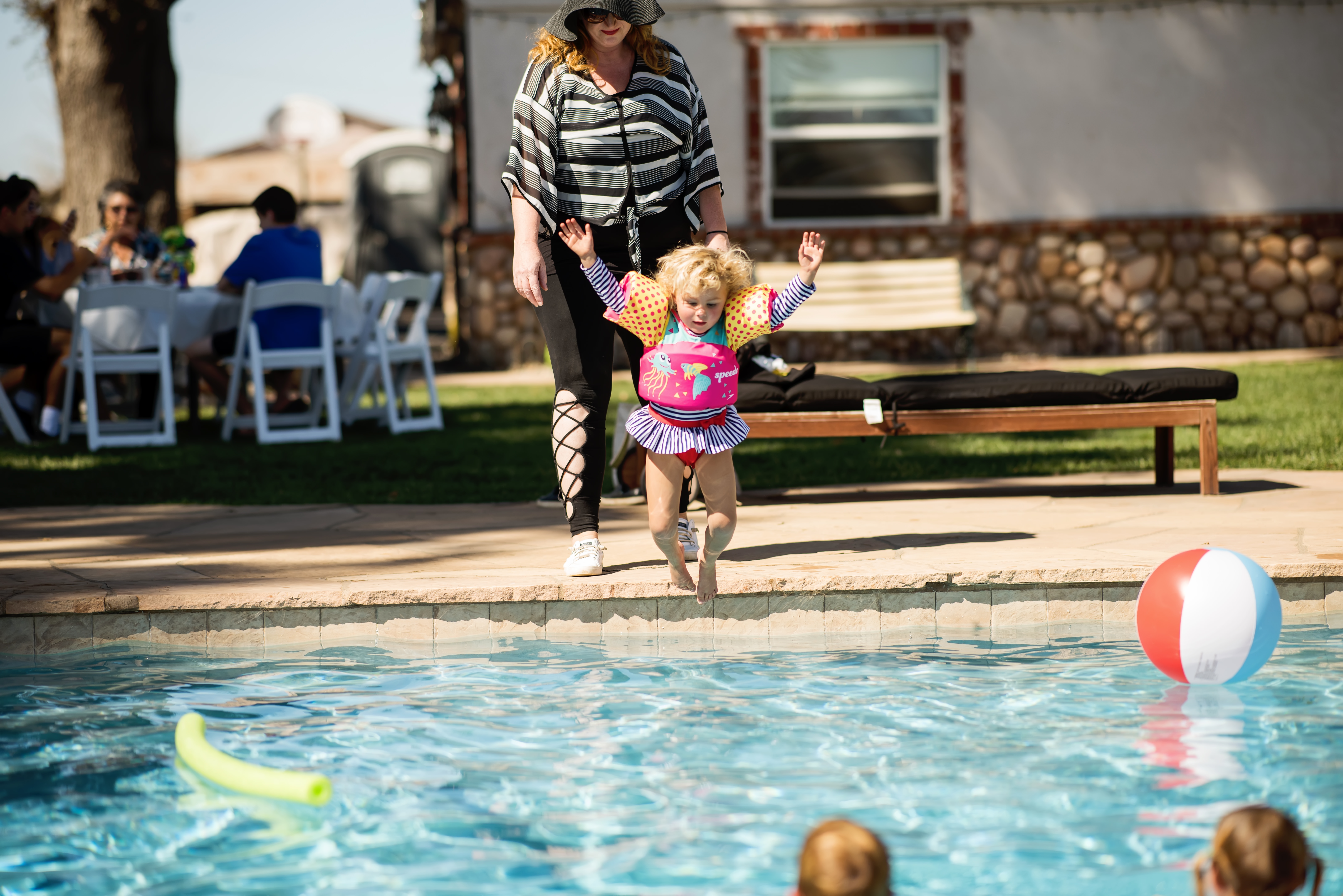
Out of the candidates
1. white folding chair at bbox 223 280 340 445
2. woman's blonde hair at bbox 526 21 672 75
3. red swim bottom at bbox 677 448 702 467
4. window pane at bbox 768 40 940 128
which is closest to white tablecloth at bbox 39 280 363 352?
white folding chair at bbox 223 280 340 445

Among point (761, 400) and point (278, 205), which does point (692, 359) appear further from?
point (278, 205)

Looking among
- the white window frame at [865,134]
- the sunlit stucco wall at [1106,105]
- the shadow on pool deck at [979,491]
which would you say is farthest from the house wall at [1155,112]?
the shadow on pool deck at [979,491]

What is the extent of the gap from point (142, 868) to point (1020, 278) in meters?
13.2

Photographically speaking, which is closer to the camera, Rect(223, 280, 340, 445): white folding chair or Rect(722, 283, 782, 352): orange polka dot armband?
Rect(722, 283, 782, 352): orange polka dot armband

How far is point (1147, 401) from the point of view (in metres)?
5.58

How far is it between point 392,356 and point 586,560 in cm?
543

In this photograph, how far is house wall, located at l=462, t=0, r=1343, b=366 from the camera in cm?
1421

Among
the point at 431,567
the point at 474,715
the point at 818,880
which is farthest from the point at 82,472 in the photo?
the point at 818,880

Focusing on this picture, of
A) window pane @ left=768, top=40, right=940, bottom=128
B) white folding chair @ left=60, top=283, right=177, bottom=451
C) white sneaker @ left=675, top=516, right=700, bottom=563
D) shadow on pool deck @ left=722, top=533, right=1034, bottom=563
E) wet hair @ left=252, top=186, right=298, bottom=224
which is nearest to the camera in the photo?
white sneaker @ left=675, top=516, right=700, bottom=563

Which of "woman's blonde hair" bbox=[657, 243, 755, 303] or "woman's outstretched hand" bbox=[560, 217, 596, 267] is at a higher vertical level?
"woman's outstretched hand" bbox=[560, 217, 596, 267]

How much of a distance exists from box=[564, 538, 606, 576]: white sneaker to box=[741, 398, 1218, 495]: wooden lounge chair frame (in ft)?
4.53

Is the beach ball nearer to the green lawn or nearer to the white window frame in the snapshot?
the green lawn

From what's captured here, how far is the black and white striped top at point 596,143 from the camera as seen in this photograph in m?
4.16

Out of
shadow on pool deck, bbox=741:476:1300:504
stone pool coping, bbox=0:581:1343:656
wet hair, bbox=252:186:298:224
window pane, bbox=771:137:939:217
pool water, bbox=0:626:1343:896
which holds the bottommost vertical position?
pool water, bbox=0:626:1343:896
